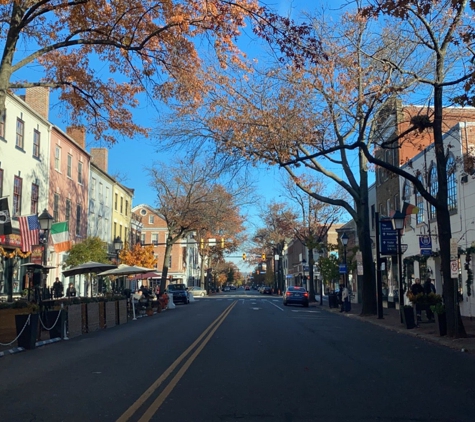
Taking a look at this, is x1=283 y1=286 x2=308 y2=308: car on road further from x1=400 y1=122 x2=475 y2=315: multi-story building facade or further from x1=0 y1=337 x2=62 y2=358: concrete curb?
x1=0 y1=337 x2=62 y2=358: concrete curb

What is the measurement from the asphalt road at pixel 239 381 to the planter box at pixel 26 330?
38 cm

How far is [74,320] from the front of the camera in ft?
61.0

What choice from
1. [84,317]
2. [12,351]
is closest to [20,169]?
[84,317]

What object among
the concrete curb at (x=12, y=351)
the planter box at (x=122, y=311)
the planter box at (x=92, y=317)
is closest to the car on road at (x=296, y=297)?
the planter box at (x=122, y=311)

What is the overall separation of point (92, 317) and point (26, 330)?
6047 millimetres

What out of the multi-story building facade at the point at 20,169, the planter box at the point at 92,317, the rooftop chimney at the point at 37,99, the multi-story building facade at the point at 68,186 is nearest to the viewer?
the planter box at the point at 92,317

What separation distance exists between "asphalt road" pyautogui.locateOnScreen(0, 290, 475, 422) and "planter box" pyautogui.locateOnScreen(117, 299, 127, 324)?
8624 millimetres

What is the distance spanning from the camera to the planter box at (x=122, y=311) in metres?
24.6

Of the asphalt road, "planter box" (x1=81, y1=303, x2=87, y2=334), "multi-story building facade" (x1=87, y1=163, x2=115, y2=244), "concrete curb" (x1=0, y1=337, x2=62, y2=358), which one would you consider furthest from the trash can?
"concrete curb" (x1=0, y1=337, x2=62, y2=358)

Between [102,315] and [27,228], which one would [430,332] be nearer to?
[102,315]

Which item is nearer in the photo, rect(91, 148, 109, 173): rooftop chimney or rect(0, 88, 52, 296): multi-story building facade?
rect(0, 88, 52, 296): multi-story building facade

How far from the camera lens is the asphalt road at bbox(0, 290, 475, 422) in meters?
7.22

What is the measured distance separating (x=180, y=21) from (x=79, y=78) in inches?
158

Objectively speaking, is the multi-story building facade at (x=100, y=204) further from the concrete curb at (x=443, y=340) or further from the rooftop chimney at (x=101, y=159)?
the concrete curb at (x=443, y=340)
